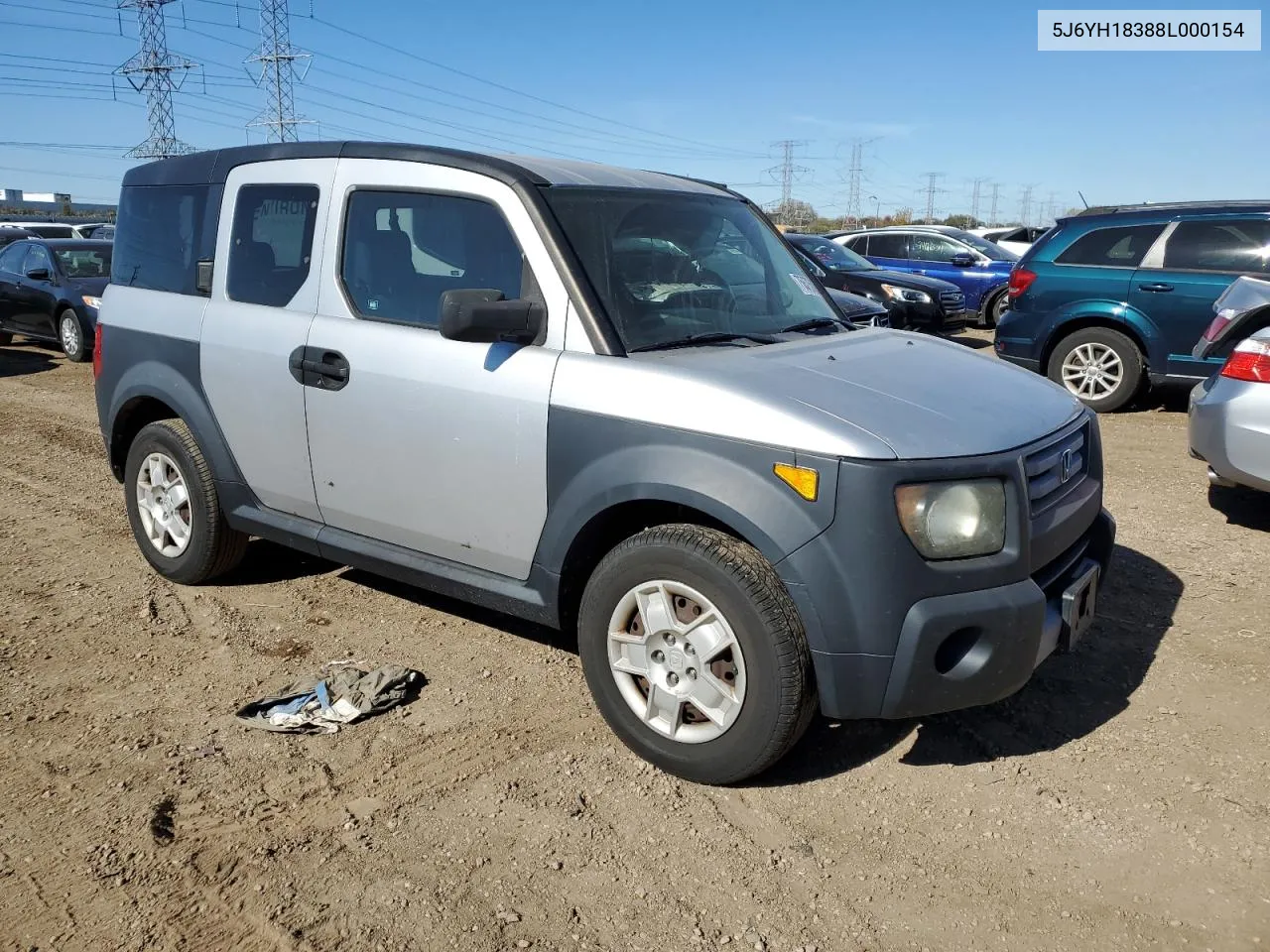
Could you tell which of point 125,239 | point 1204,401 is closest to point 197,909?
point 125,239

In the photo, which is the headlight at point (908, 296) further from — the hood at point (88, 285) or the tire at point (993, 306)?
the hood at point (88, 285)

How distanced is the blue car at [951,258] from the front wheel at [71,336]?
11.5m

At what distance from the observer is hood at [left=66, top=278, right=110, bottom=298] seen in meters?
12.9

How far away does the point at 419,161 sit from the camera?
12.7ft

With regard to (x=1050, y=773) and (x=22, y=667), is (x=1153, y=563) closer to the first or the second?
(x=1050, y=773)

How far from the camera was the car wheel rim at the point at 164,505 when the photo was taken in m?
4.87

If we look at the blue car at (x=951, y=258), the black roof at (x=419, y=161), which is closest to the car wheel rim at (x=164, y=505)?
the black roof at (x=419, y=161)

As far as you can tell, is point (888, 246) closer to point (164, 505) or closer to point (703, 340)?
point (164, 505)

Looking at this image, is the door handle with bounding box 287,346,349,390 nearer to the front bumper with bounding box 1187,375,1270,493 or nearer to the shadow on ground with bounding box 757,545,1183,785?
the shadow on ground with bounding box 757,545,1183,785

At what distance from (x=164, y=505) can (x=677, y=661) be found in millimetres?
2982

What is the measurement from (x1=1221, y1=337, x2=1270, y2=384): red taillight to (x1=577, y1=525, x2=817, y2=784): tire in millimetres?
3842

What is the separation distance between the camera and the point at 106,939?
2.59m

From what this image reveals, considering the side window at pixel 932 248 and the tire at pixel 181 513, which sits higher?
the side window at pixel 932 248

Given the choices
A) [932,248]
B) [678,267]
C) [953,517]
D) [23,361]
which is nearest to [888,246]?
[932,248]
